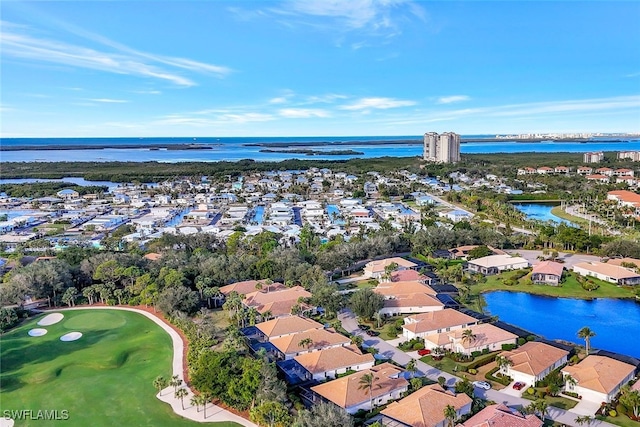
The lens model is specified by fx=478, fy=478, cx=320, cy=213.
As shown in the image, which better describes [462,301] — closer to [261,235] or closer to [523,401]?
[523,401]

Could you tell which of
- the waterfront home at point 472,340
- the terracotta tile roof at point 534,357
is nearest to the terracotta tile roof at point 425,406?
the terracotta tile roof at point 534,357

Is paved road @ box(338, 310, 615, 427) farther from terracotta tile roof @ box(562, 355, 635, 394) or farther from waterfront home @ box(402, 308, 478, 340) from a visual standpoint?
terracotta tile roof @ box(562, 355, 635, 394)

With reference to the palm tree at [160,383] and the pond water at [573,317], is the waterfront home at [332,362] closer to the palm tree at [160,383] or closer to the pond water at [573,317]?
the palm tree at [160,383]

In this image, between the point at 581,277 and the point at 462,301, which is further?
Result: the point at 581,277

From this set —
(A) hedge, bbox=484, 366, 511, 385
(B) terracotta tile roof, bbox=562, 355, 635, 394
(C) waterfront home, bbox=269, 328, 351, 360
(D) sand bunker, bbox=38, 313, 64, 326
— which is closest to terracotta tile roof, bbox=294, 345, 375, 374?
(C) waterfront home, bbox=269, 328, 351, 360

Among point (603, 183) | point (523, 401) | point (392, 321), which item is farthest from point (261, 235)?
point (603, 183)

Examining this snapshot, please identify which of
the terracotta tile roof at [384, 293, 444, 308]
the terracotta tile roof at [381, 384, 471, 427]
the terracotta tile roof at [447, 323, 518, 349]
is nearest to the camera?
the terracotta tile roof at [381, 384, 471, 427]

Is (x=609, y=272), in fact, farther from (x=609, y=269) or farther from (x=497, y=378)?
(x=497, y=378)
